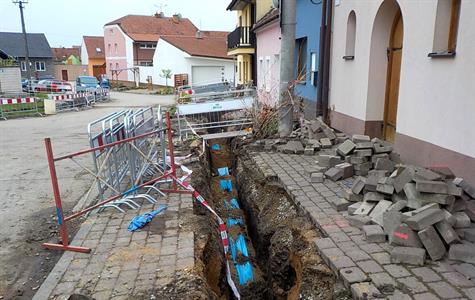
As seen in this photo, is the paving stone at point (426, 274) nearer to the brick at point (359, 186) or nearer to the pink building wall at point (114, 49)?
the brick at point (359, 186)

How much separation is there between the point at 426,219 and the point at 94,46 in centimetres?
6480

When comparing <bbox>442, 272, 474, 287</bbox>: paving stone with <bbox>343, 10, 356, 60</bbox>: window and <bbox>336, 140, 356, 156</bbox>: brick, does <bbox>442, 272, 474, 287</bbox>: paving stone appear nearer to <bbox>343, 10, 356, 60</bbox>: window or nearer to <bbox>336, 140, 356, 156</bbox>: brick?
<bbox>336, 140, 356, 156</bbox>: brick

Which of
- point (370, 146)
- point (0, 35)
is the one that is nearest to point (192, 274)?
point (370, 146)

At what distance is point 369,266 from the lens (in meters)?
3.61

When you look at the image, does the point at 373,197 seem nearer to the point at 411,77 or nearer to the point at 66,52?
the point at 411,77

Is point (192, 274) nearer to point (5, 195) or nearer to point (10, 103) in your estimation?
point (5, 195)

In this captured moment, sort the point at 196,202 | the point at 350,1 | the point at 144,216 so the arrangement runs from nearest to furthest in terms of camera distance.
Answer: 1. the point at 144,216
2. the point at 196,202
3. the point at 350,1

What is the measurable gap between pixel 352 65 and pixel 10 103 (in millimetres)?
17988

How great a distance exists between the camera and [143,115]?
24.0ft

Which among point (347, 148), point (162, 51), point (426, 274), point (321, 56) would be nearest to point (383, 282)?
point (426, 274)

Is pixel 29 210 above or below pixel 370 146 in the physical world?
below

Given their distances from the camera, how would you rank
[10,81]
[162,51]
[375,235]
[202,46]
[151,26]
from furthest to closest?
[151,26] < [162,51] < [202,46] < [10,81] < [375,235]

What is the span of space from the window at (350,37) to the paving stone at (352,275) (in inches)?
228

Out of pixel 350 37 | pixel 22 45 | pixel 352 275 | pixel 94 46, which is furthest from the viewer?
pixel 94 46
